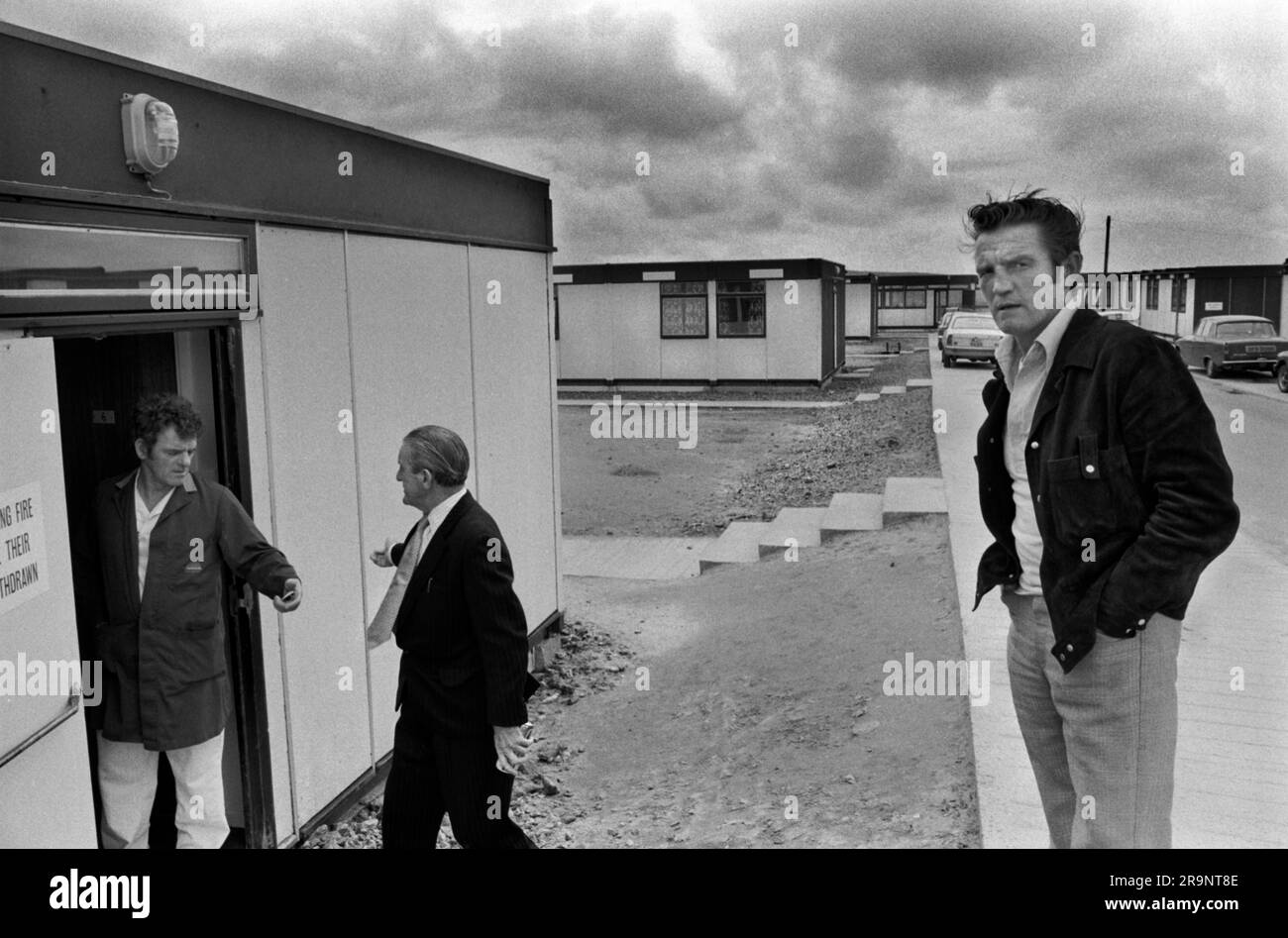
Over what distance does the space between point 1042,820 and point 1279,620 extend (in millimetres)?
3685

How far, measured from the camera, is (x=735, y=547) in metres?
11.9

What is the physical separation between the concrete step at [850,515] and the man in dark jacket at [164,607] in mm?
8364

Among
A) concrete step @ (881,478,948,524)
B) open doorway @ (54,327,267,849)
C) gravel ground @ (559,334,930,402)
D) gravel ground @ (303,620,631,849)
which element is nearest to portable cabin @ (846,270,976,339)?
gravel ground @ (559,334,930,402)

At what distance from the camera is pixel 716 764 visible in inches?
250

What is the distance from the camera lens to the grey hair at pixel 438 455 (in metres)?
3.46

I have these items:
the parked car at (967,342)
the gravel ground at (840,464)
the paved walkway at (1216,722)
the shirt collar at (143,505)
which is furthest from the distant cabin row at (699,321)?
the shirt collar at (143,505)

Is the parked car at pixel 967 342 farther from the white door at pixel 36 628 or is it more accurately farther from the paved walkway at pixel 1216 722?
the white door at pixel 36 628

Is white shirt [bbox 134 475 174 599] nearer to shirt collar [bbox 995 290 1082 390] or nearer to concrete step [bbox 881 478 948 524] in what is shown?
shirt collar [bbox 995 290 1082 390]

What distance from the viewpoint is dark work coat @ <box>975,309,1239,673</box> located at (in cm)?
238

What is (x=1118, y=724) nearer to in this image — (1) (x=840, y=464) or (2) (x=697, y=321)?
(1) (x=840, y=464)

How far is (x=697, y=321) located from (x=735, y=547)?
58.9 feet

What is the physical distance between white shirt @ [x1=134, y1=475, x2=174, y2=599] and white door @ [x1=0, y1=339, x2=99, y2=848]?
0.49 metres

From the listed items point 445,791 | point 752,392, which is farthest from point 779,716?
point 752,392

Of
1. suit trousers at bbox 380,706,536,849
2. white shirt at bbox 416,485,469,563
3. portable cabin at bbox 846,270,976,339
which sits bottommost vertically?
suit trousers at bbox 380,706,536,849
